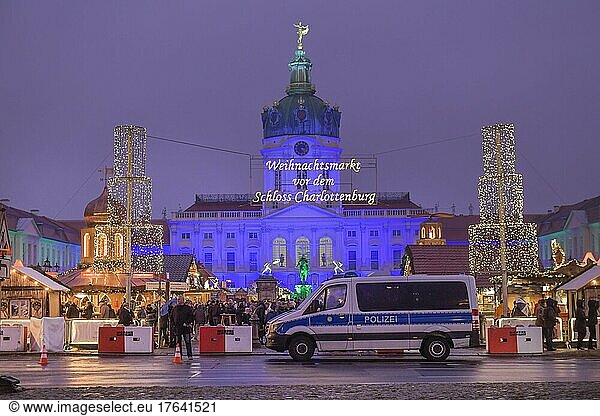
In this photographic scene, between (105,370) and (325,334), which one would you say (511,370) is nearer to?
(325,334)

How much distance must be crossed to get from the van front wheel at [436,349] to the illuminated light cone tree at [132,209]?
15624mm

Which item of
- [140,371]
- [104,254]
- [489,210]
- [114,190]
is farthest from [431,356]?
[104,254]

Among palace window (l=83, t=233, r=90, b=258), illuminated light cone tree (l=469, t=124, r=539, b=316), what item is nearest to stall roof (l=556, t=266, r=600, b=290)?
illuminated light cone tree (l=469, t=124, r=539, b=316)

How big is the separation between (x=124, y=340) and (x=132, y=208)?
1286cm

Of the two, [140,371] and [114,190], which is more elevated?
[114,190]

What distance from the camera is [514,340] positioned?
3200 centimetres

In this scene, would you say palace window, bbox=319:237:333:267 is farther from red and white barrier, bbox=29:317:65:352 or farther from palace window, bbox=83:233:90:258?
red and white barrier, bbox=29:317:65:352

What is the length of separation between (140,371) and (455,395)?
9.29 meters

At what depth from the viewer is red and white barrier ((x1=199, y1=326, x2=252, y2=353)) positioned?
33.0 metres

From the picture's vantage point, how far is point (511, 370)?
961 inches

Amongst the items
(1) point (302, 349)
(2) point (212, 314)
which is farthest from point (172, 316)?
(2) point (212, 314)

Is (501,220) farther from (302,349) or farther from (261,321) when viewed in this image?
(302,349)

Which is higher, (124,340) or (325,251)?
(325,251)

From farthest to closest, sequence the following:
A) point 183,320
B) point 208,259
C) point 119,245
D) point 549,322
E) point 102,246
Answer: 1. point 208,259
2. point 102,246
3. point 119,245
4. point 549,322
5. point 183,320
